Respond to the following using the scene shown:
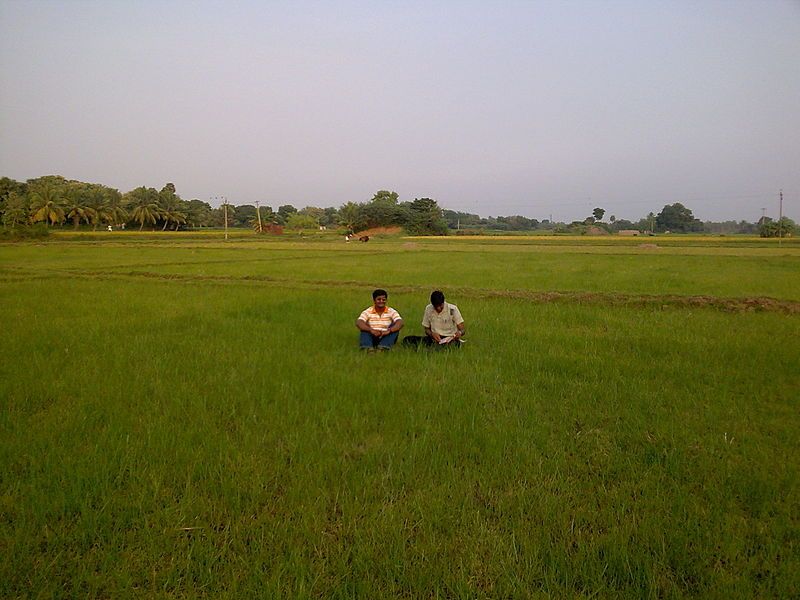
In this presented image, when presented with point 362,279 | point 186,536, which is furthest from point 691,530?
point 362,279

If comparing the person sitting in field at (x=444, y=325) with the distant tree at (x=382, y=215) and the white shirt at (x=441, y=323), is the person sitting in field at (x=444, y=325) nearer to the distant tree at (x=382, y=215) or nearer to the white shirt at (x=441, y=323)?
the white shirt at (x=441, y=323)

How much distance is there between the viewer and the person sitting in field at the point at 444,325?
6.87 m

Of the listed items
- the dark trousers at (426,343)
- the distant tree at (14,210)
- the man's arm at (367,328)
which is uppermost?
the distant tree at (14,210)

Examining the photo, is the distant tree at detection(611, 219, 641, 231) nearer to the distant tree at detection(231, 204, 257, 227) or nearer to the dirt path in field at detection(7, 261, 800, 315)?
the distant tree at detection(231, 204, 257, 227)

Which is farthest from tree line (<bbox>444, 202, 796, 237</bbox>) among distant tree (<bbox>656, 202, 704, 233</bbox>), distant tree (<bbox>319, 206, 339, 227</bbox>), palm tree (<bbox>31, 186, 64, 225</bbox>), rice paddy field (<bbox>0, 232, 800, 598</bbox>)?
rice paddy field (<bbox>0, 232, 800, 598</bbox>)

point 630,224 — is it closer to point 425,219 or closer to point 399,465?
point 425,219

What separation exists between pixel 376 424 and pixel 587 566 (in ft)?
6.95

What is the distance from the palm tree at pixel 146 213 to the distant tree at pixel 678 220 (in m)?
93.7

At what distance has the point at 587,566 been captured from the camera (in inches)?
99.0

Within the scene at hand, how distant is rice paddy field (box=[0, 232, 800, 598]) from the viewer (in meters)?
2.48

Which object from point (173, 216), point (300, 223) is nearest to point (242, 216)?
point (300, 223)

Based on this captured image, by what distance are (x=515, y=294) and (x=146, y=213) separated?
56424mm

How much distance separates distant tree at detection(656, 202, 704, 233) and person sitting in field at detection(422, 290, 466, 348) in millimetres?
114573

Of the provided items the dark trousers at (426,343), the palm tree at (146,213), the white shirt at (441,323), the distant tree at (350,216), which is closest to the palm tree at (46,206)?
the palm tree at (146,213)
